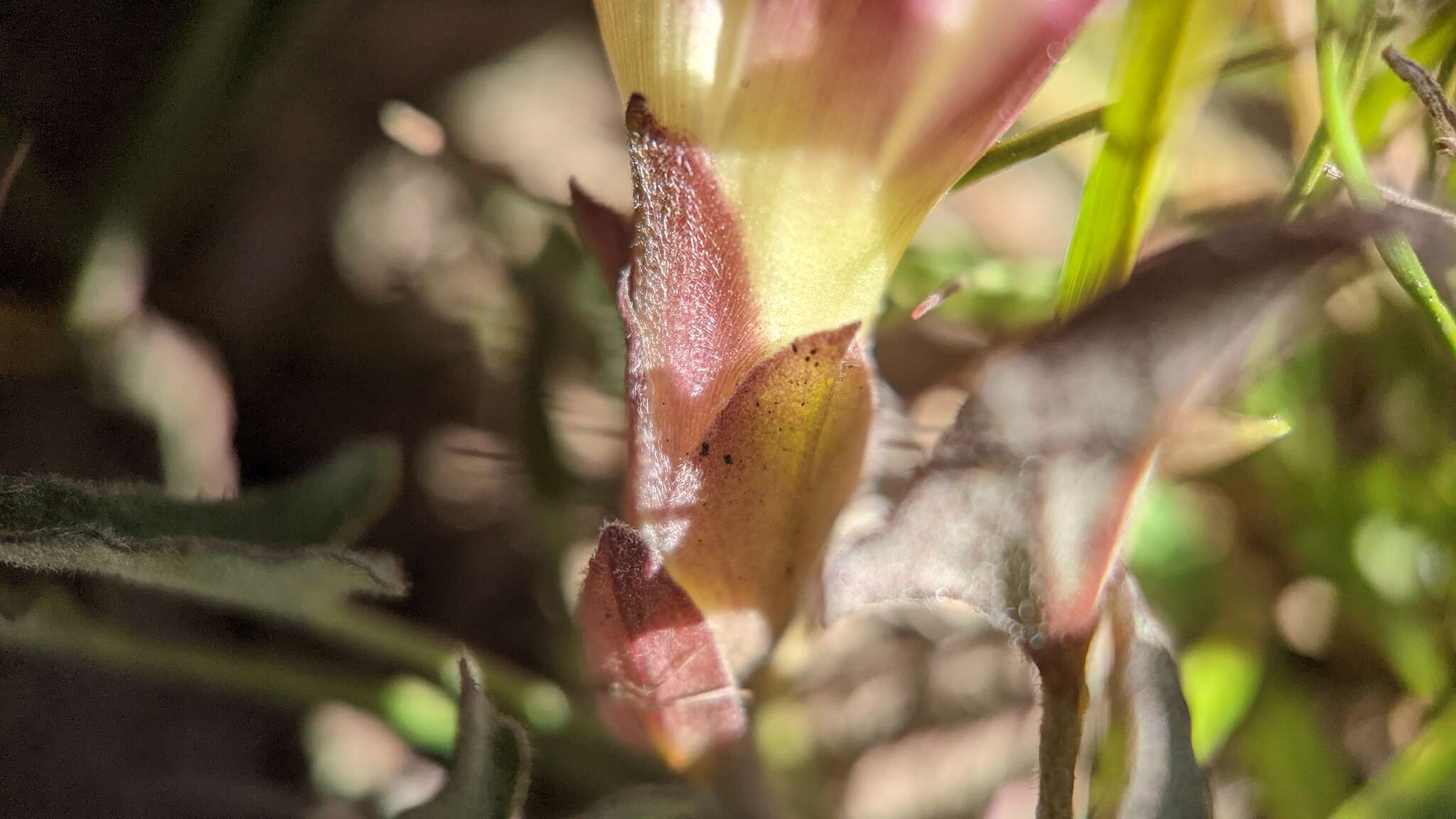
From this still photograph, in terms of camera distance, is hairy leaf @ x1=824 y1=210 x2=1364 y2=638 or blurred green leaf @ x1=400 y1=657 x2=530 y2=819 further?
blurred green leaf @ x1=400 y1=657 x2=530 y2=819

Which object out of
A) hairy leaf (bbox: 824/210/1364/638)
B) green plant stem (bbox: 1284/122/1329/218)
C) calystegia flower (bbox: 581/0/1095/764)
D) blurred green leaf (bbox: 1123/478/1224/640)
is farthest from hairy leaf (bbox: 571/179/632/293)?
blurred green leaf (bbox: 1123/478/1224/640)

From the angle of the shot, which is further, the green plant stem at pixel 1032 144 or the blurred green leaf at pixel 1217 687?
the blurred green leaf at pixel 1217 687

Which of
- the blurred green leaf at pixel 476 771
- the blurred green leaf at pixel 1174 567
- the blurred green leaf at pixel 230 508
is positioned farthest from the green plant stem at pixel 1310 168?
the blurred green leaf at pixel 230 508

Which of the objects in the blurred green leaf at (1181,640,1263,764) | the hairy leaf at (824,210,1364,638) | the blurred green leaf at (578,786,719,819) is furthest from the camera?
the blurred green leaf at (1181,640,1263,764)

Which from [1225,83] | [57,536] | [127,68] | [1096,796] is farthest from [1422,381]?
[127,68]

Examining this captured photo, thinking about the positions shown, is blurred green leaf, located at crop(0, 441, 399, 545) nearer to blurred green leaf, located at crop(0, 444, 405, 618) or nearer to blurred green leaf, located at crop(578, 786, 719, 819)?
blurred green leaf, located at crop(0, 444, 405, 618)

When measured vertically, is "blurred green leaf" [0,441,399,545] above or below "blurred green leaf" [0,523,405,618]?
above

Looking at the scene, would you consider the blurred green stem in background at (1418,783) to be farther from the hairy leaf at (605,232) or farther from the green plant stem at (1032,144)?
the hairy leaf at (605,232)

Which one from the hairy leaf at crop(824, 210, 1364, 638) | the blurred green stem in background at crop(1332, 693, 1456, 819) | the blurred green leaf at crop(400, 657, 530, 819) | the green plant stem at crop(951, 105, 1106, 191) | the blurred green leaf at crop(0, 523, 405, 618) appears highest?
the green plant stem at crop(951, 105, 1106, 191)
